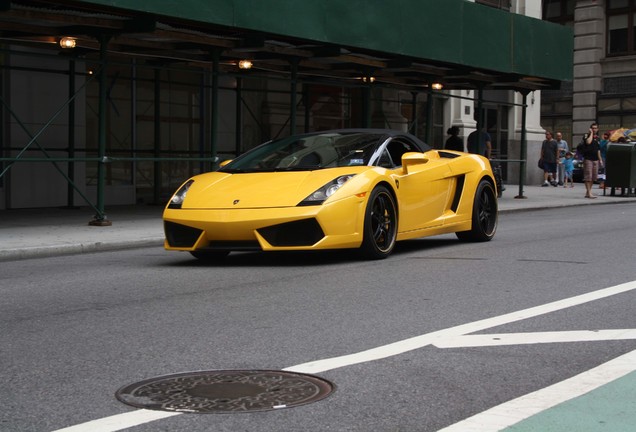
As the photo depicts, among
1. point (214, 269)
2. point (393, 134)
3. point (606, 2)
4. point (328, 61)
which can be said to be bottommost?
point (214, 269)

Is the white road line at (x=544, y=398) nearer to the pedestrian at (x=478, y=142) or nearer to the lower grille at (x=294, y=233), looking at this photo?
the lower grille at (x=294, y=233)

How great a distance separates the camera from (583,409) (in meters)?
4.74

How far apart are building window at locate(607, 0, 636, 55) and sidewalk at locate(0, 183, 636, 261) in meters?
26.6

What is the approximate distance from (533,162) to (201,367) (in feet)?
102

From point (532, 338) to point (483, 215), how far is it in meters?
6.67

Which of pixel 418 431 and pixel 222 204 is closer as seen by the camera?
pixel 418 431

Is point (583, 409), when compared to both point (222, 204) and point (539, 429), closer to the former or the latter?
point (539, 429)

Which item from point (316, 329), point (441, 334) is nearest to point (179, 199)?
point (316, 329)

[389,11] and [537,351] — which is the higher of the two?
[389,11]

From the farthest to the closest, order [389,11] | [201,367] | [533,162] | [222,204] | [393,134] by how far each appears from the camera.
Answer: [533,162], [389,11], [393,134], [222,204], [201,367]

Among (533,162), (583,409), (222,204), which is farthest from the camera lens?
(533,162)

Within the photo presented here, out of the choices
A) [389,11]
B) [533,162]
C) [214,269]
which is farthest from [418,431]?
[533,162]

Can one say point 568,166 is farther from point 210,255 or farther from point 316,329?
point 316,329

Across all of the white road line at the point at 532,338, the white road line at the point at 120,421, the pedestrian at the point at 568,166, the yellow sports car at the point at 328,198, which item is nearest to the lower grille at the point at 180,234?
the yellow sports car at the point at 328,198
